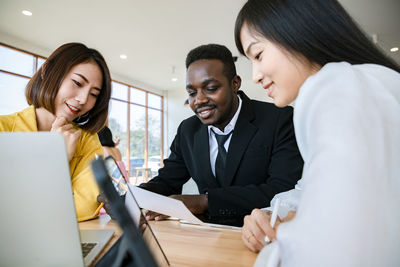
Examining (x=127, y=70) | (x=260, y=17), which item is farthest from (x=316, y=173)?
(x=127, y=70)

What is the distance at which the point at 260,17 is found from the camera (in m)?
0.69

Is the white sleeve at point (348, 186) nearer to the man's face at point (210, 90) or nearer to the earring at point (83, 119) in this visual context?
the man's face at point (210, 90)

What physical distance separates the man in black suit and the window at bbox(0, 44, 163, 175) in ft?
16.9

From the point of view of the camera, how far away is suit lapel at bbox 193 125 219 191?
4.95 feet

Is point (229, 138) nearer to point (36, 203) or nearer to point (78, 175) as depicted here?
point (78, 175)

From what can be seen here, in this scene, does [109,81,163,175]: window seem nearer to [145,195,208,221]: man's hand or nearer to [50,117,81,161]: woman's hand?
[50,117,81,161]: woman's hand

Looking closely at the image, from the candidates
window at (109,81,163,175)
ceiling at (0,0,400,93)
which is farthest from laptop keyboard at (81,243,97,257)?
window at (109,81,163,175)

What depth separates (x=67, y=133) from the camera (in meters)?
1.16

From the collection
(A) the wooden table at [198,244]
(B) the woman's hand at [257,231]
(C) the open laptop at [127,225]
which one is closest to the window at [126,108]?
(A) the wooden table at [198,244]

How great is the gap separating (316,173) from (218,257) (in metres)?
0.37

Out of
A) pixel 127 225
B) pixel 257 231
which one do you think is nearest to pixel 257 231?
pixel 257 231

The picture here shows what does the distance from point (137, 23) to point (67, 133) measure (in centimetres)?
420

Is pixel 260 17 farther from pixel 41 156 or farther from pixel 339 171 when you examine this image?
pixel 41 156

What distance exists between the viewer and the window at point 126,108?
5.01m
